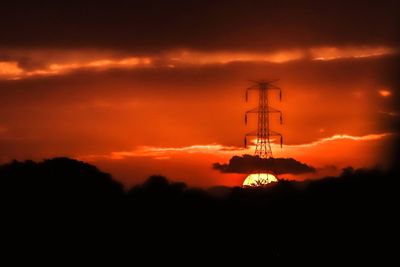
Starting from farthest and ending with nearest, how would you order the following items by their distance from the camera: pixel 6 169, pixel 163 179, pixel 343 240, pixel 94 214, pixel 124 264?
1. pixel 163 179
2. pixel 6 169
3. pixel 94 214
4. pixel 343 240
5. pixel 124 264

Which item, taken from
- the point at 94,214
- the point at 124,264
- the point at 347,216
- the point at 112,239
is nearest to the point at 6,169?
the point at 94,214

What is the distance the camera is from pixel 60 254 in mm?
81375

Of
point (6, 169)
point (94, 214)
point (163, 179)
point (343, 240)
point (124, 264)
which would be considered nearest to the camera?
point (124, 264)

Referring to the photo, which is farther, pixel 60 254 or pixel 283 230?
pixel 283 230

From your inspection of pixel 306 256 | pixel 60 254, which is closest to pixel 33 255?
pixel 60 254

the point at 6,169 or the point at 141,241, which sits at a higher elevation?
the point at 6,169

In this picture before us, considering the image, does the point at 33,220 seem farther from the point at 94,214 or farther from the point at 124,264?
the point at 124,264

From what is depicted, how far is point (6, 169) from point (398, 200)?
4751 cm

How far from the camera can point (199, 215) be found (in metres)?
99.9

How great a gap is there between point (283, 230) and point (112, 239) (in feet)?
66.4

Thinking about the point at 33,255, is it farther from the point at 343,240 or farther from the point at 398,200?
the point at 398,200

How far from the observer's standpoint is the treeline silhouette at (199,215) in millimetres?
86125

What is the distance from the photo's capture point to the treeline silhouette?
86125 millimetres

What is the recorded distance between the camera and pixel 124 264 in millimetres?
79375
